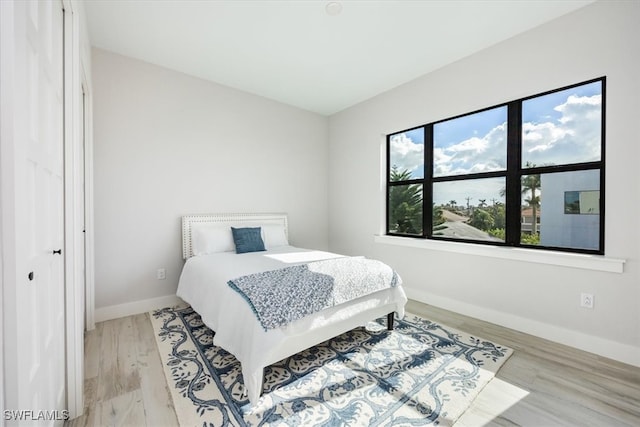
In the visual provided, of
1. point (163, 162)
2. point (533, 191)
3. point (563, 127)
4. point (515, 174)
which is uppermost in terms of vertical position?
point (563, 127)

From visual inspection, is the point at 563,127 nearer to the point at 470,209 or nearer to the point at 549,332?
the point at 470,209

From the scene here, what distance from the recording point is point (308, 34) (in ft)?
8.32

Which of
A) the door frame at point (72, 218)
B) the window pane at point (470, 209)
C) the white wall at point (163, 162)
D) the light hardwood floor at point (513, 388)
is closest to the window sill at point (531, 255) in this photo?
the window pane at point (470, 209)

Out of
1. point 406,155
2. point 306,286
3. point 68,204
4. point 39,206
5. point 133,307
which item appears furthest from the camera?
point 406,155

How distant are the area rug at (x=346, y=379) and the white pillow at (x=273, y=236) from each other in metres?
1.30

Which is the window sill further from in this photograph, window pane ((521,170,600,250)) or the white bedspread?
the white bedspread

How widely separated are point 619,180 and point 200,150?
3.95 meters

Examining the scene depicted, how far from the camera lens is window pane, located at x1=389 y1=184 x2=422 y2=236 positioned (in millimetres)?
3561

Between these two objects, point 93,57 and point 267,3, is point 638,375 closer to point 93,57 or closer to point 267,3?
point 267,3

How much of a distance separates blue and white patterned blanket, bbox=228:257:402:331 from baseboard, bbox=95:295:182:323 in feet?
5.34

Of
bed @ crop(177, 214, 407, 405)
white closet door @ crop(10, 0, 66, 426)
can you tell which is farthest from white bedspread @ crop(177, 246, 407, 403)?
white closet door @ crop(10, 0, 66, 426)

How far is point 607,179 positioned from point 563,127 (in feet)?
1.87

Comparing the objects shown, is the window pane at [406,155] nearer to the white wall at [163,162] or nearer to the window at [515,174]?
the window at [515,174]

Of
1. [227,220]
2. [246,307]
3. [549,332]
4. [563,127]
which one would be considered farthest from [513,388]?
[227,220]
